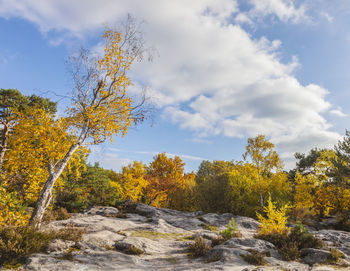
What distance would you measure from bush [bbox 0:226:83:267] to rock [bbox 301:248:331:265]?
8721 millimetres

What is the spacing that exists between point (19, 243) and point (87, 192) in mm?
15263

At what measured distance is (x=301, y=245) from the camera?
8375 mm

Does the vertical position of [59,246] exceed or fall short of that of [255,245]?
it falls short

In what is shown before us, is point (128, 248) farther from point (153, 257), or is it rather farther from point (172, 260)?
point (172, 260)

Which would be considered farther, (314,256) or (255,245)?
(255,245)

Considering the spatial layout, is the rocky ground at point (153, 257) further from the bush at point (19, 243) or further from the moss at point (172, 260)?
the bush at point (19, 243)

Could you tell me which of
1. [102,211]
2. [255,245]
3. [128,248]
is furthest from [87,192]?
[255,245]

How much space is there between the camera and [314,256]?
7.15 metres

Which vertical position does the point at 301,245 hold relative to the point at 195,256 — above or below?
above

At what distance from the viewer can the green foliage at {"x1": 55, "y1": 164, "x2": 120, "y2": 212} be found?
17.7 metres

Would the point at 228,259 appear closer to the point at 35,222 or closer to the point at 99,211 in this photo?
the point at 35,222

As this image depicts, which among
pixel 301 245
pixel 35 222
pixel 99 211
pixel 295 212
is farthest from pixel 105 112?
pixel 295 212

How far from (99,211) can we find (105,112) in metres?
11.6

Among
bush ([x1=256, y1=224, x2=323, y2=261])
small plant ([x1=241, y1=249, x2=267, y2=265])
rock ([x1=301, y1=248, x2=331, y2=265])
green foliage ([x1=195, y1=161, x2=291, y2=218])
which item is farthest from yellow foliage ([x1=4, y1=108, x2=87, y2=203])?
green foliage ([x1=195, y1=161, x2=291, y2=218])
